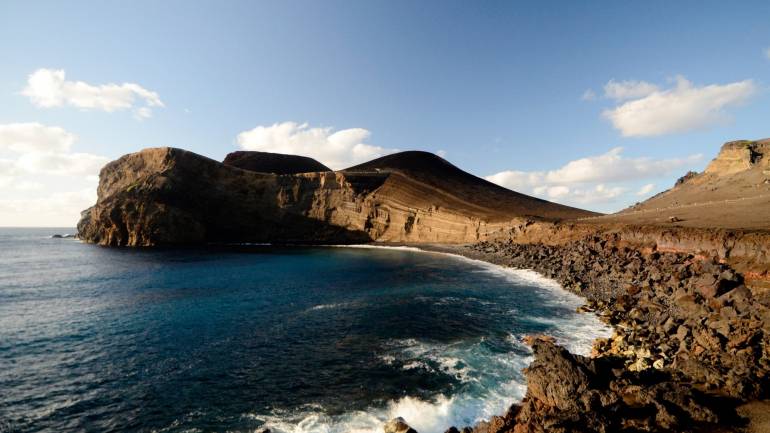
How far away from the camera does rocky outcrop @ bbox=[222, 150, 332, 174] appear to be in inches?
5832

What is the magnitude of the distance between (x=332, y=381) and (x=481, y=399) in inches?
276

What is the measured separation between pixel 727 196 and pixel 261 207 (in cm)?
9583

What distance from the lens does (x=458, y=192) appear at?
102 meters

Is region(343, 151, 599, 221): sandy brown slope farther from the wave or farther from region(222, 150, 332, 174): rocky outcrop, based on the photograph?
the wave

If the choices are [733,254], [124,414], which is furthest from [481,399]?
[733,254]

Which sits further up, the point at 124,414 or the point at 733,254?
the point at 733,254

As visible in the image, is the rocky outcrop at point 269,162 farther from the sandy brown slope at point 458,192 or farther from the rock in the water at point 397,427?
the rock in the water at point 397,427

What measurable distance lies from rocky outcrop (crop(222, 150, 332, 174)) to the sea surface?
106271mm

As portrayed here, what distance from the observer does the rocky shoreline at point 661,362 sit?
11.7 metres

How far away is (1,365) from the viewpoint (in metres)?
20.8

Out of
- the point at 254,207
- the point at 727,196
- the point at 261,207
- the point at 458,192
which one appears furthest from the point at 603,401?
the point at 254,207

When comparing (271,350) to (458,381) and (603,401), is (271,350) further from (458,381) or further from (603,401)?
(603,401)

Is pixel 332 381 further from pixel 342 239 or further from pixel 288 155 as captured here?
pixel 288 155

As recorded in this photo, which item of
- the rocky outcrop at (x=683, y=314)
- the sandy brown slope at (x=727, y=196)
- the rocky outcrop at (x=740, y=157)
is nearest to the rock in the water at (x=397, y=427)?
the rocky outcrop at (x=683, y=314)
